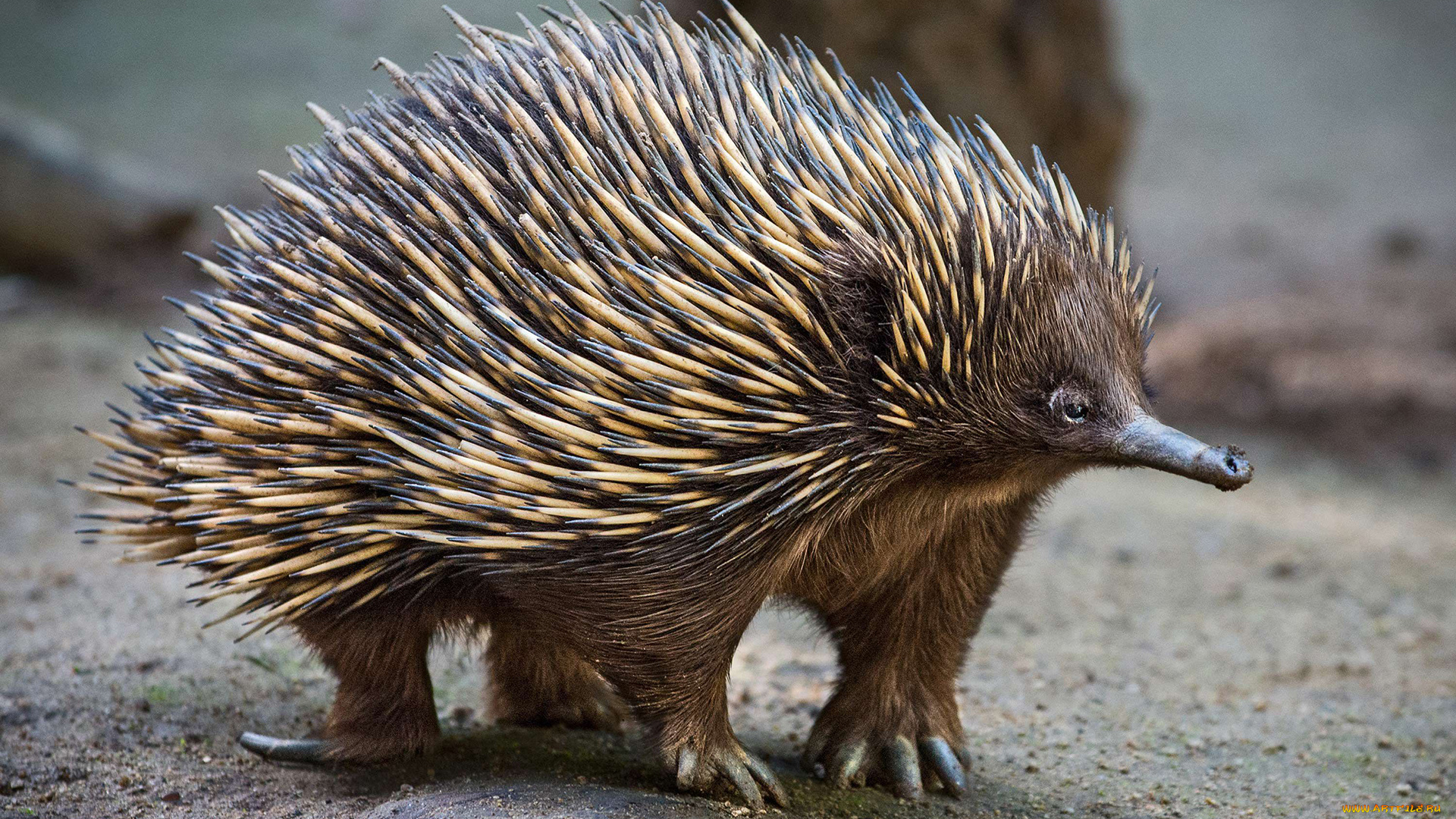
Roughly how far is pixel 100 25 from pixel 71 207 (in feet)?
40.9

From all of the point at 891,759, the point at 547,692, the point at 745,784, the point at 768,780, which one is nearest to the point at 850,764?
the point at 891,759

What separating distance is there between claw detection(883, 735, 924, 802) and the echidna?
0.56 m

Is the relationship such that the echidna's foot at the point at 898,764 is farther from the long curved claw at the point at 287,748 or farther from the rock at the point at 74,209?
the rock at the point at 74,209

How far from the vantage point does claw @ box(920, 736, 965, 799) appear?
13.7 feet

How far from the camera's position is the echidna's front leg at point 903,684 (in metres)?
4.05

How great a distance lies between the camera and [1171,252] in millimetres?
17562

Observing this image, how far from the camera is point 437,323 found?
131 inches

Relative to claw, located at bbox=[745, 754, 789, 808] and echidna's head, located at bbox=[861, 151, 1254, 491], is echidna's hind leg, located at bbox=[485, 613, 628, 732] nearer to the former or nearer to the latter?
claw, located at bbox=[745, 754, 789, 808]

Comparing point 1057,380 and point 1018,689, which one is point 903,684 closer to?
point 1057,380

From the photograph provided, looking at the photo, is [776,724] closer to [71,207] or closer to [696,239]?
[696,239]

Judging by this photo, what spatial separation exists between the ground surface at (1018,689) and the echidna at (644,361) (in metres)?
0.66

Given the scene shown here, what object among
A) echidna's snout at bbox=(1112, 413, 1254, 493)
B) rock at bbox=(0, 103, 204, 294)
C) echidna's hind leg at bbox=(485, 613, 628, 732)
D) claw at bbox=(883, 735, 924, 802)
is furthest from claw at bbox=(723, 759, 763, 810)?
rock at bbox=(0, 103, 204, 294)

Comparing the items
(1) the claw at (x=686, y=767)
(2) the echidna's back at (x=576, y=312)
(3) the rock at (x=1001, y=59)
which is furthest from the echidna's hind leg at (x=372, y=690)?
(3) the rock at (x=1001, y=59)

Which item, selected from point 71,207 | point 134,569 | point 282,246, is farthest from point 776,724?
point 71,207
